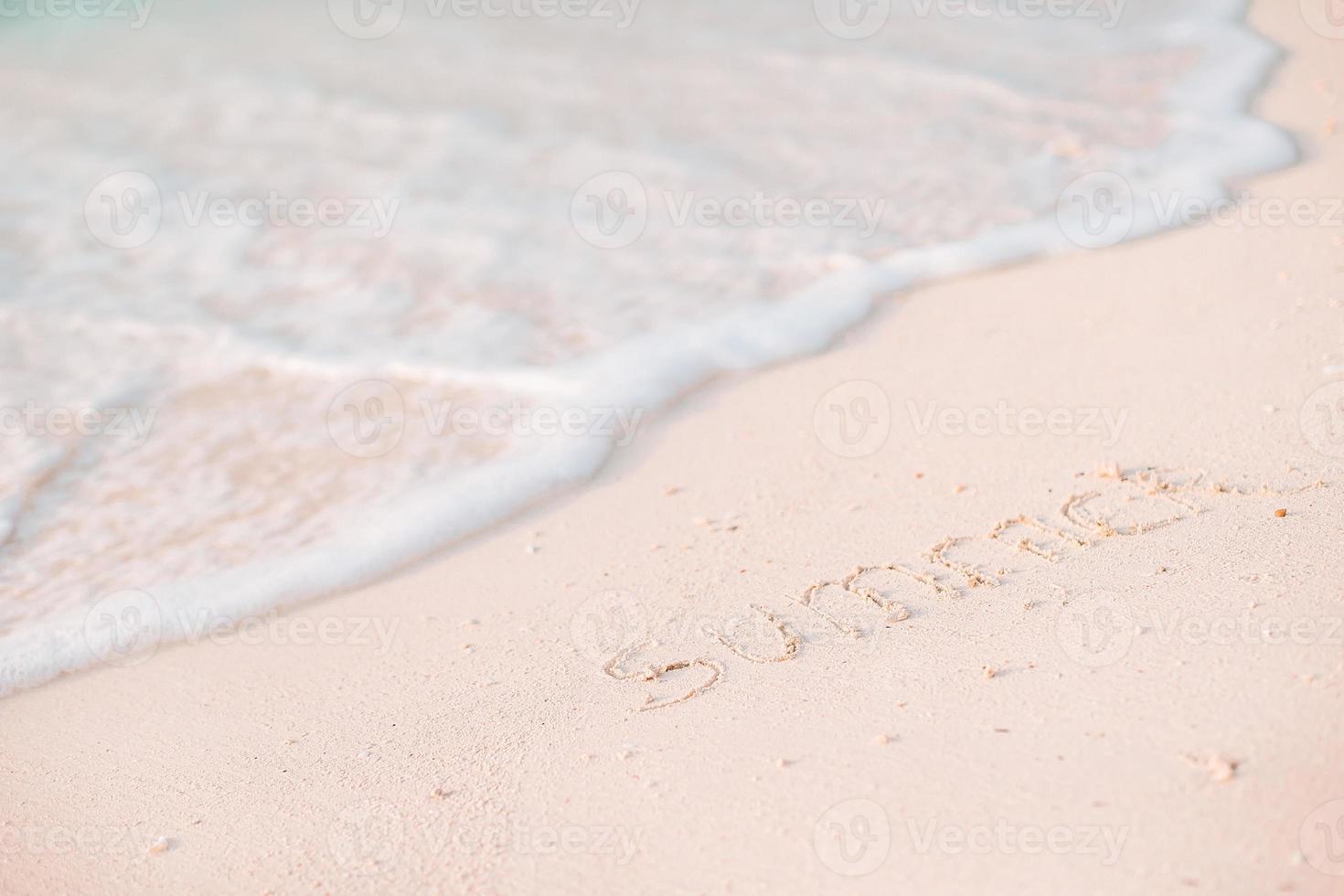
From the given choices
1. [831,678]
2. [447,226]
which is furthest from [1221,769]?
[447,226]

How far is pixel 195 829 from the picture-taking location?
235 cm

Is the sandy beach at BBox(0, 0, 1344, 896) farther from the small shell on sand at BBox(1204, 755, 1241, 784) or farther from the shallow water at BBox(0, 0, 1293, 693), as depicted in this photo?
the shallow water at BBox(0, 0, 1293, 693)

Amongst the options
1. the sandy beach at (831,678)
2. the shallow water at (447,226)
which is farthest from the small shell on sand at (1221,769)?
the shallow water at (447,226)

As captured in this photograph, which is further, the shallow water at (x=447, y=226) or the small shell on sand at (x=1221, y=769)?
the shallow water at (x=447, y=226)

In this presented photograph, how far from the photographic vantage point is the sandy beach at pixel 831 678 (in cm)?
202

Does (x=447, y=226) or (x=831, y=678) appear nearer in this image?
(x=831, y=678)

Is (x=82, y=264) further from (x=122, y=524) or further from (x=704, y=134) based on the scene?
(x=704, y=134)

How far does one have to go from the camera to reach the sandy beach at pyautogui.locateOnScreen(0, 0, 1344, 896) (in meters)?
2.02

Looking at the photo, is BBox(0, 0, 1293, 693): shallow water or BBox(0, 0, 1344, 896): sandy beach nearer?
BBox(0, 0, 1344, 896): sandy beach

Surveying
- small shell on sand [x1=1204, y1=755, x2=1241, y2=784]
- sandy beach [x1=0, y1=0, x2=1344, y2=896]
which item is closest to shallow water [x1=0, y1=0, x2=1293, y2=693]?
sandy beach [x1=0, y1=0, x2=1344, y2=896]

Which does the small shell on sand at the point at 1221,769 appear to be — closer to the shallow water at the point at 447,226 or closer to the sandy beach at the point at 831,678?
the sandy beach at the point at 831,678

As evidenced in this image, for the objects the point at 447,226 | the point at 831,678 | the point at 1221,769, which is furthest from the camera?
the point at 447,226

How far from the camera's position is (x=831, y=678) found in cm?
246

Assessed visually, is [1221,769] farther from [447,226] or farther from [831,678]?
[447,226]
